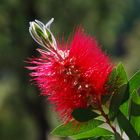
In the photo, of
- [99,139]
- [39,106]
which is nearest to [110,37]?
[39,106]

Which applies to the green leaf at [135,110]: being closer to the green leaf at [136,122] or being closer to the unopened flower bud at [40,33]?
the green leaf at [136,122]

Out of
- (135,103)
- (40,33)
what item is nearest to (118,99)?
(135,103)

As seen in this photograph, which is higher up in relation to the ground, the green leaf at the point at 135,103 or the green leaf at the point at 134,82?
the green leaf at the point at 134,82

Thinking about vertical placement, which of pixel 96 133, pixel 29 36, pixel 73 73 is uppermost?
pixel 29 36

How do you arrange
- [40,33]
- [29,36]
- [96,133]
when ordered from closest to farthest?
[40,33] → [96,133] → [29,36]

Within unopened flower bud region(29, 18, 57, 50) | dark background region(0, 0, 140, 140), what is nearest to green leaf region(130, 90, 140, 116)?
unopened flower bud region(29, 18, 57, 50)

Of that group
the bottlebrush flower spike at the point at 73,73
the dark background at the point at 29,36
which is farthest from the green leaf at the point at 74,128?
the dark background at the point at 29,36

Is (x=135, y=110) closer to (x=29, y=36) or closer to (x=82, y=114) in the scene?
(x=82, y=114)
